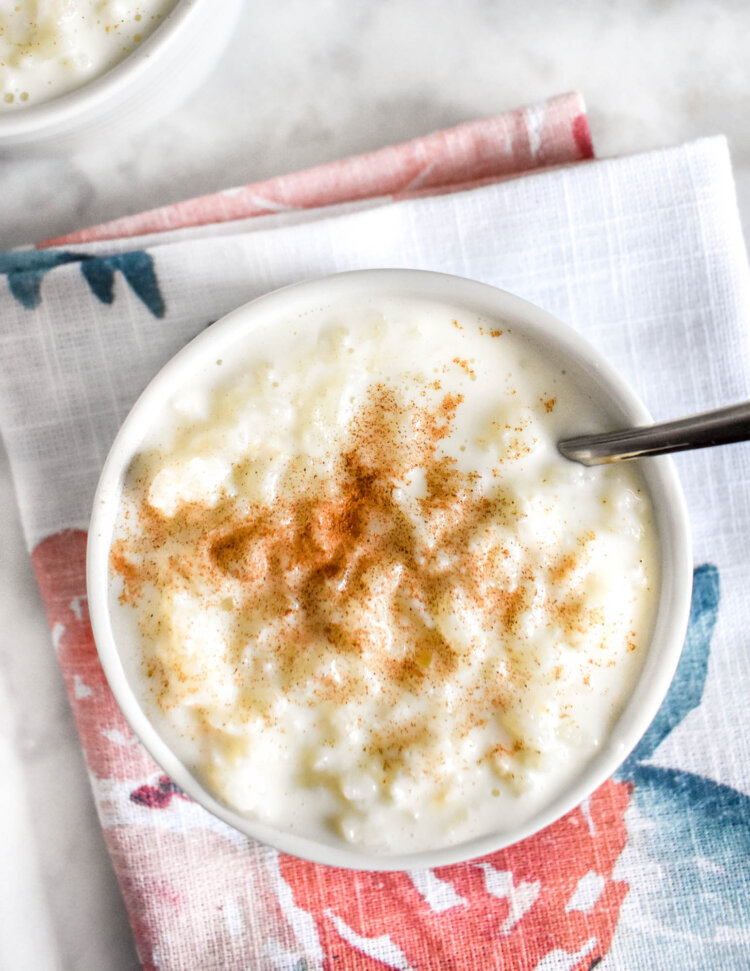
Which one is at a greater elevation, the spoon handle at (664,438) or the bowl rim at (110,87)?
the bowl rim at (110,87)

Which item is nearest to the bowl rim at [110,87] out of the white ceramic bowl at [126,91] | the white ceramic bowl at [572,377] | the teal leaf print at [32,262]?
the white ceramic bowl at [126,91]

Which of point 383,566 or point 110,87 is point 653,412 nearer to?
point 383,566

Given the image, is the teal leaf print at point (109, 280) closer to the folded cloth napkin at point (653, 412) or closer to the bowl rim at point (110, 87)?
the folded cloth napkin at point (653, 412)

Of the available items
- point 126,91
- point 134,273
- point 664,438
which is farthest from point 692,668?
point 126,91

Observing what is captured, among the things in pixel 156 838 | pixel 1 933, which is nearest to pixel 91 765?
pixel 156 838

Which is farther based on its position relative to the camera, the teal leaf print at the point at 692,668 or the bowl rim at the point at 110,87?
the teal leaf print at the point at 692,668

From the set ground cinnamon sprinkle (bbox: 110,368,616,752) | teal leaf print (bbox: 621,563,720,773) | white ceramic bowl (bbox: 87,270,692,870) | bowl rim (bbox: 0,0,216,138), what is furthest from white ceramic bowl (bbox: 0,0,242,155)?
teal leaf print (bbox: 621,563,720,773)

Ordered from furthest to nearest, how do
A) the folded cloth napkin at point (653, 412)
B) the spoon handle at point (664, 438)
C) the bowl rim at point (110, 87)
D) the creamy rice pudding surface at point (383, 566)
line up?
the folded cloth napkin at point (653, 412) → the bowl rim at point (110, 87) → the creamy rice pudding surface at point (383, 566) → the spoon handle at point (664, 438)

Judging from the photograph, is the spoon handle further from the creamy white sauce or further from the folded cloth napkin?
the creamy white sauce
